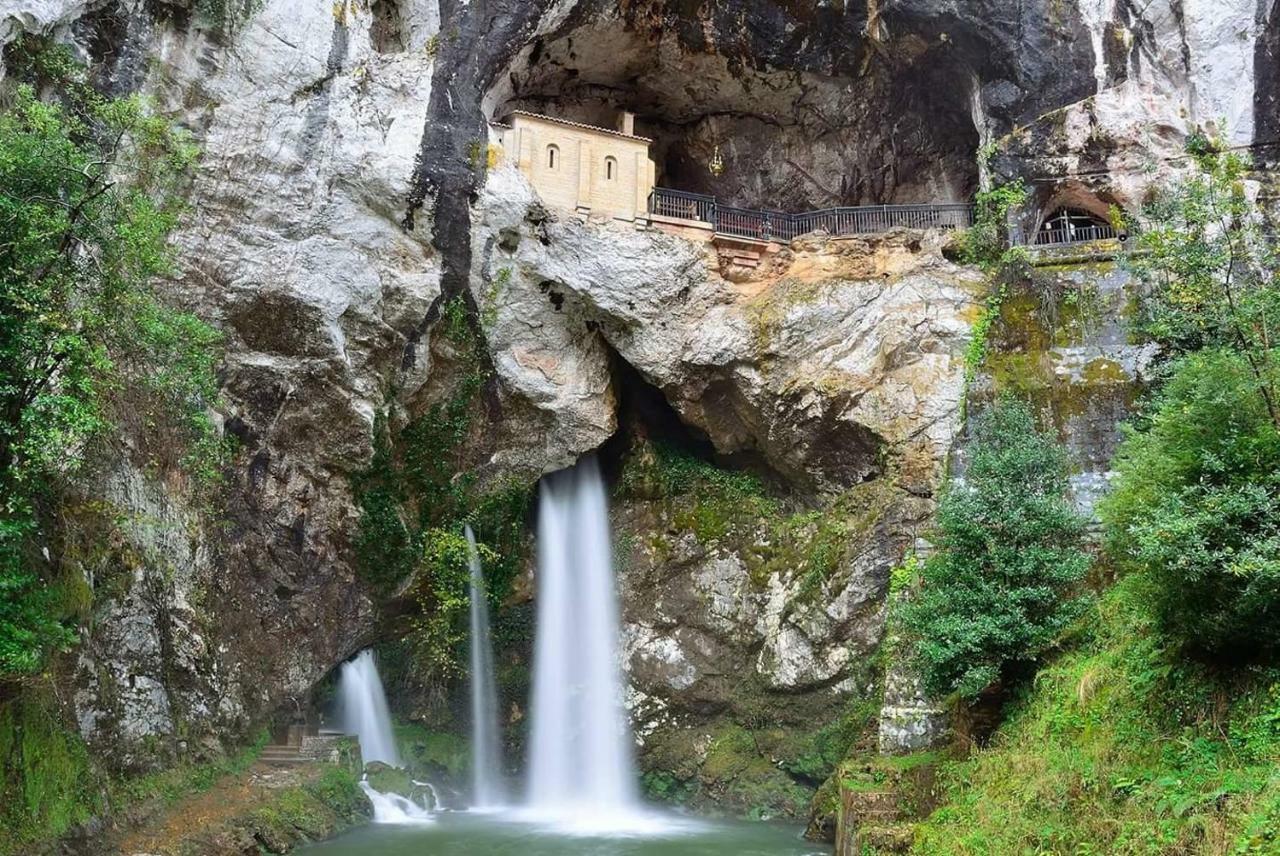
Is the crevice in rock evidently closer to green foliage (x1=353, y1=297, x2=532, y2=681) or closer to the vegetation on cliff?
green foliage (x1=353, y1=297, x2=532, y2=681)

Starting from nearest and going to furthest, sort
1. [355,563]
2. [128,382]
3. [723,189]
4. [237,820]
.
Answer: [128,382]
[237,820]
[355,563]
[723,189]

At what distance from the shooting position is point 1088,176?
768 inches

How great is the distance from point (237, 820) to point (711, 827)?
7.49 m

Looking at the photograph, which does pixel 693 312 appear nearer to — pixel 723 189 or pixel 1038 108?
pixel 723 189

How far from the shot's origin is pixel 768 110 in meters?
23.4

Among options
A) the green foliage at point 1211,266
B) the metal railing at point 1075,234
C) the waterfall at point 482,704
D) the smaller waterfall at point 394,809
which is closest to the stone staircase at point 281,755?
the smaller waterfall at point 394,809

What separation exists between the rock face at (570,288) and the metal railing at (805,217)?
1.72 m

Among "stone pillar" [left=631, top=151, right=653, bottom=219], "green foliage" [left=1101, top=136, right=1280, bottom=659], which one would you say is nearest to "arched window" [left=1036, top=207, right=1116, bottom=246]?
"stone pillar" [left=631, top=151, right=653, bottom=219]

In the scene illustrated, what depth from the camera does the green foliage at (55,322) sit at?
8977 mm

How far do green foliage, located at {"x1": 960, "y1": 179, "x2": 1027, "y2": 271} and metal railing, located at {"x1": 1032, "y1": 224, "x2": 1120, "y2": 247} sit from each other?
3.91 ft

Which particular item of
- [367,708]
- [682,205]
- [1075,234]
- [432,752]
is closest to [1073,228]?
[1075,234]

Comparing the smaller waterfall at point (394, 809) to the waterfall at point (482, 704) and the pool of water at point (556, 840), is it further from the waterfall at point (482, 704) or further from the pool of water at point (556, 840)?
the waterfall at point (482, 704)

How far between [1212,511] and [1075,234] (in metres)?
15.2

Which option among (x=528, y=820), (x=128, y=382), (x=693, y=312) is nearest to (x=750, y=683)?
(x=528, y=820)
